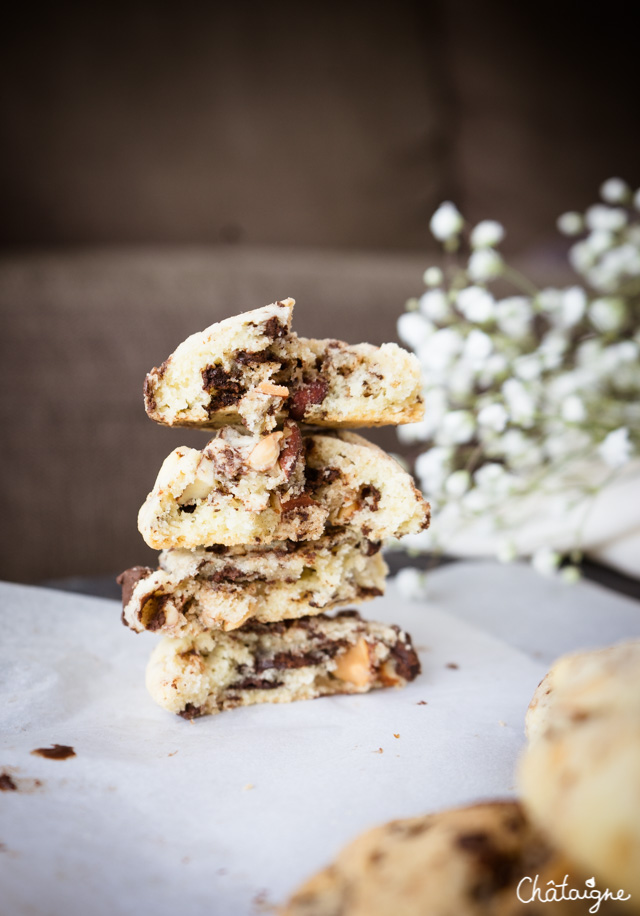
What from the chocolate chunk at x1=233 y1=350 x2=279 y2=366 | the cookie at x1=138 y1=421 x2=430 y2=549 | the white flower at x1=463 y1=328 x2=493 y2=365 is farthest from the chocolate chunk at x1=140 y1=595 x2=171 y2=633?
the white flower at x1=463 y1=328 x2=493 y2=365

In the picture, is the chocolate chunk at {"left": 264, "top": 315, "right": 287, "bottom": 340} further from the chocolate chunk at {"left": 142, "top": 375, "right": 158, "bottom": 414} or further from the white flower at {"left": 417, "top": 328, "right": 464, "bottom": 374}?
the white flower at {"left": 417, "top": 328, "right": 464, "bottom": 374}

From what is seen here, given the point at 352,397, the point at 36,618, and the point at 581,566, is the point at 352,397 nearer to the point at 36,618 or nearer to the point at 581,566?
the point at 36,618

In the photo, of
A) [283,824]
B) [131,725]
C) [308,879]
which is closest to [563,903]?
[308,879]

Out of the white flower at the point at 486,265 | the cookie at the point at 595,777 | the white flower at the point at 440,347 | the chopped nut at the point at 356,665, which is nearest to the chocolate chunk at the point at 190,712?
the chopped nut at the point at 356,665

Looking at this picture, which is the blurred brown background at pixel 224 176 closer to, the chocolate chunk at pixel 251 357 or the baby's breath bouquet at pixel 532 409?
the baby's breath bouquet at pixel 532 409

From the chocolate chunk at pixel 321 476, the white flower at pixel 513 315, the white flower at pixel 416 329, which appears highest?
the white flower at pixel 513 315

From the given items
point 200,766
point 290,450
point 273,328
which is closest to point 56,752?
point 200,766
